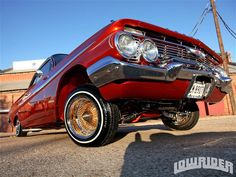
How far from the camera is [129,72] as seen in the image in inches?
94.9

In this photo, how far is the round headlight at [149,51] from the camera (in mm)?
2611

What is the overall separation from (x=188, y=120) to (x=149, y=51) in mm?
2156

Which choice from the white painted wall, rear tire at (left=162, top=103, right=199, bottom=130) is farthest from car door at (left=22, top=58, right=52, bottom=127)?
the white painted wall

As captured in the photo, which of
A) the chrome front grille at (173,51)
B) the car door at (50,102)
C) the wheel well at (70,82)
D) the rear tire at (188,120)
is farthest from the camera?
the rear tire at (188,120)

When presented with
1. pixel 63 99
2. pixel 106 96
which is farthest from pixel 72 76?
pixel 106 96

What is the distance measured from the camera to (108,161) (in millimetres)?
2000

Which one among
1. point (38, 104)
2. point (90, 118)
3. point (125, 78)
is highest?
point (125, 78)

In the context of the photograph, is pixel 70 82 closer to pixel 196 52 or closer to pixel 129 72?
pixel 129 72
